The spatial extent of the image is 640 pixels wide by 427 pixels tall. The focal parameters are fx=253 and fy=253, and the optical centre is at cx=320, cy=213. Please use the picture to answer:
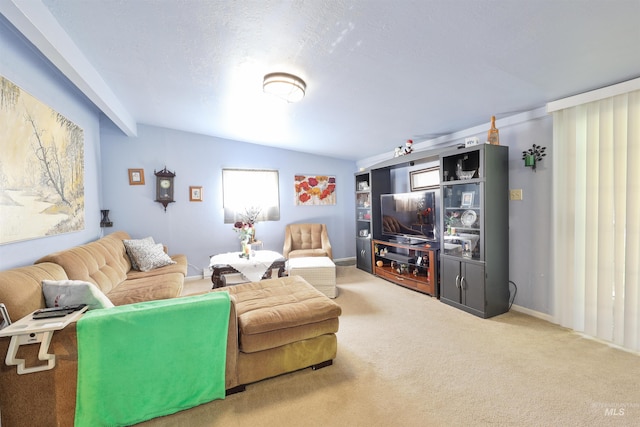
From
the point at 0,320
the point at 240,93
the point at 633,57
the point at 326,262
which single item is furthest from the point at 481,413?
the point at 240,93

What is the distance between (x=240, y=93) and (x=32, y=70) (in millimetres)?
1587

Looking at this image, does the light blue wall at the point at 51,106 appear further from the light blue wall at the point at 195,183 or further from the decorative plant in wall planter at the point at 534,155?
the decorative plant in wall planter at the point at 534,155

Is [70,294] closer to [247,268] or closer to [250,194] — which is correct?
[247,268]

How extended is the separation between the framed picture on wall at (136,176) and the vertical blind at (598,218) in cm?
532

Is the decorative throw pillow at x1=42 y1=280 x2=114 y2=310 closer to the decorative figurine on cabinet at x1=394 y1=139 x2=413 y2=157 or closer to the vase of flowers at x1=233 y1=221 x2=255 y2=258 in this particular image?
the vase of flowers at x1=233 y1=221 x2=255 y2=258

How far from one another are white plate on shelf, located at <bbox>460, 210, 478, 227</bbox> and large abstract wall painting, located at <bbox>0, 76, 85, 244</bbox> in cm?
396

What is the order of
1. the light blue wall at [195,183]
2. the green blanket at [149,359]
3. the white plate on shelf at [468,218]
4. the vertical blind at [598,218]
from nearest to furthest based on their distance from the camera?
1. the green blanket at [149,359]
2. the vertical blind at [598,218]
3. the light blue wall at [195,183]
4. the white plate on shelf at [468,218]

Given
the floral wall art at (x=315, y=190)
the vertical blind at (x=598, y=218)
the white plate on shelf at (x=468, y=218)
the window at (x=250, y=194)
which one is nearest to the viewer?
the vertical blind at (x=598, y=218)

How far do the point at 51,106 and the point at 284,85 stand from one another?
2.07 meters

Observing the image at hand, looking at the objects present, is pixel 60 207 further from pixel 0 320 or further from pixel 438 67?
pixel 438 67

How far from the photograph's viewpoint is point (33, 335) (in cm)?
119

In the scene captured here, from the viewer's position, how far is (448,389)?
1670 mm

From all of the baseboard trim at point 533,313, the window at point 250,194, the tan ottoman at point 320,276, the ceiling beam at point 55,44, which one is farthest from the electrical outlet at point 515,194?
the ceiling beam at point 55,44

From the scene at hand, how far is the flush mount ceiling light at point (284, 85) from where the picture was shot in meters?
2.21
